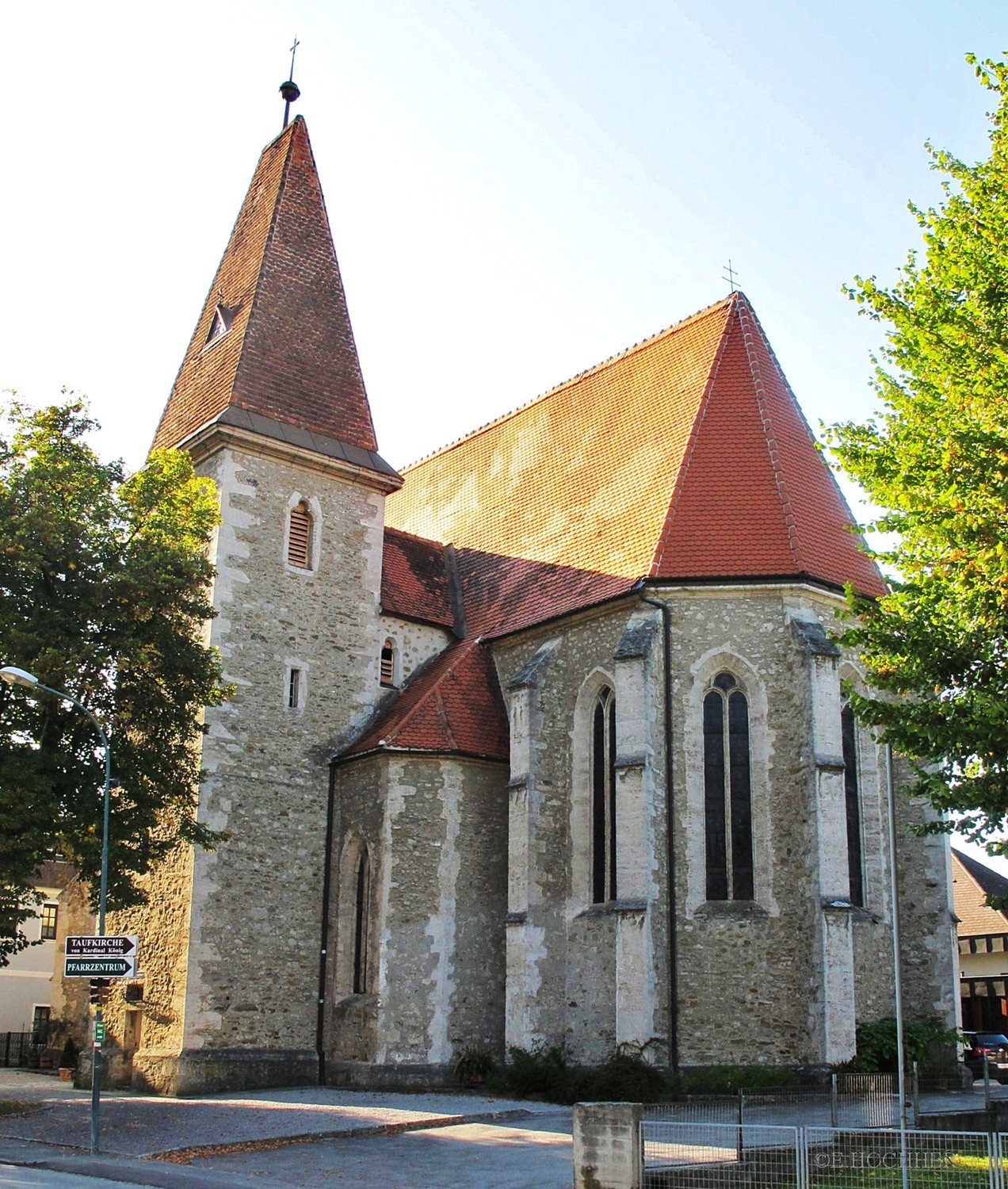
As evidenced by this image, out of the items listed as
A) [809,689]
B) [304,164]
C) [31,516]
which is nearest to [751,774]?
[809,689]

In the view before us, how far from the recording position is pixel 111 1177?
13656 mm

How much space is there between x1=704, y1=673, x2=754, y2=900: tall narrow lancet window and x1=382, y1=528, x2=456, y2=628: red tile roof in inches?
290

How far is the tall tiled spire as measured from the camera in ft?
85.7

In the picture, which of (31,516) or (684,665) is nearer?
(31,516)

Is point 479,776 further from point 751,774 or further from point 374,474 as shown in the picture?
point 374,474

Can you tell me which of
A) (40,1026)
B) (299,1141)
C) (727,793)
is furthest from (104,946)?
(40,1026)

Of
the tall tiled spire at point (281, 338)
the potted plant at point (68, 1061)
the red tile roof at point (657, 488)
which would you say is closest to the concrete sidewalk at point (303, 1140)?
the potted plant at point (68, 1061)

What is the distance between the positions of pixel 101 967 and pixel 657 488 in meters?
13.1

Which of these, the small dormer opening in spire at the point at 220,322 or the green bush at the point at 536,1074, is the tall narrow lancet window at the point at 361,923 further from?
the small dormer opening in spire at the point at 220,322

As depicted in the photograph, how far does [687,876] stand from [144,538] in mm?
10065

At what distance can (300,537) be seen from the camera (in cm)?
2573

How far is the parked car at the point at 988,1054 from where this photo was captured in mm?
23766

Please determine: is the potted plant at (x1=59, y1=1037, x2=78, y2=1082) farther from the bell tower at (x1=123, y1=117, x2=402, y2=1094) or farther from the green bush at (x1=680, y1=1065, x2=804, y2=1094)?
the green bush at (x1=680, y1=1065, x2=804, y2=1094)

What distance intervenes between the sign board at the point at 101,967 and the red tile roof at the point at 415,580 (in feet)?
38.4
